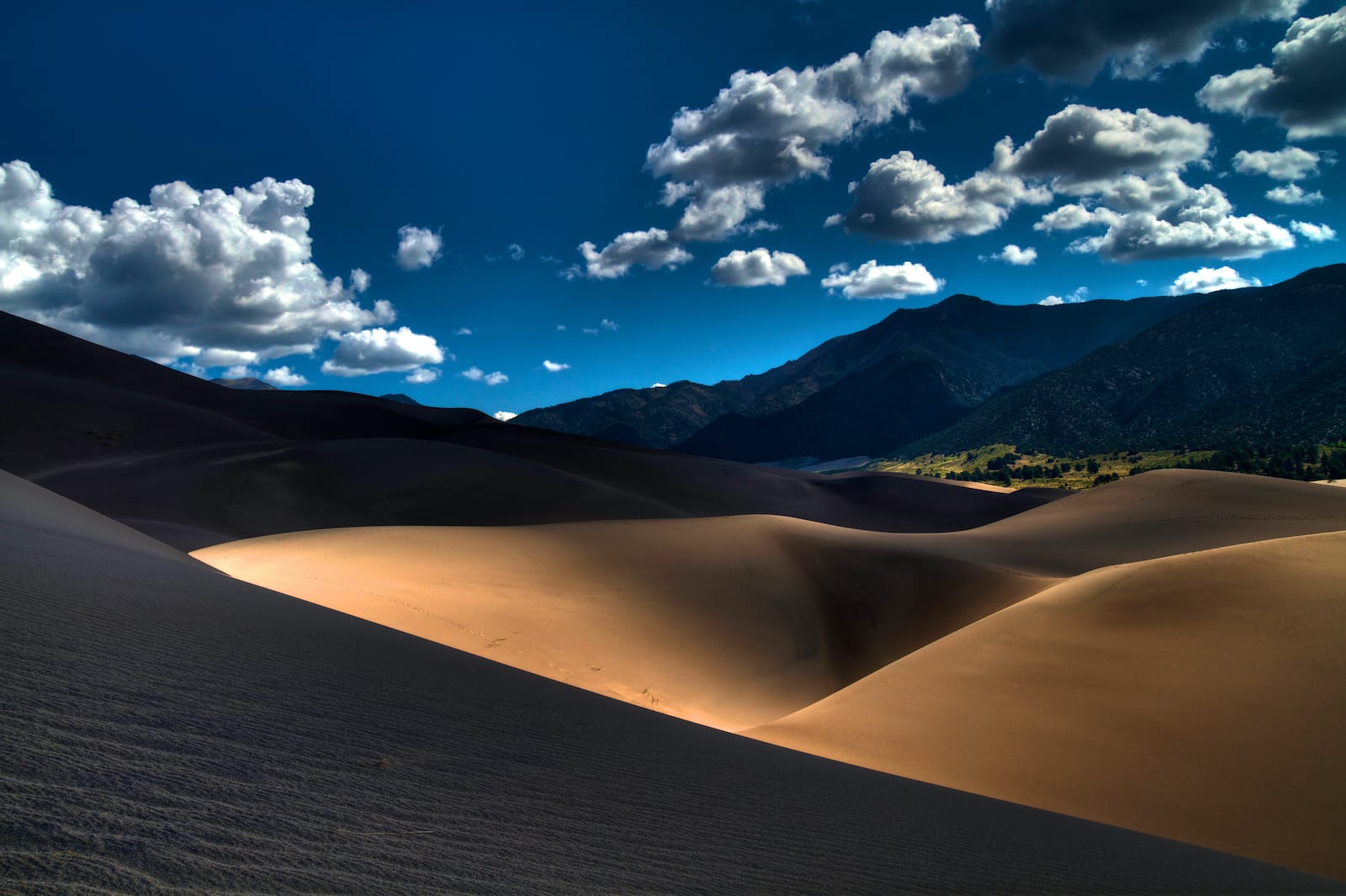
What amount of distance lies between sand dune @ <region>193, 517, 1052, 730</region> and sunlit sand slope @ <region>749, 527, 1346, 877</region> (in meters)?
3.96

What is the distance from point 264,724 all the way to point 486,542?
19.6m

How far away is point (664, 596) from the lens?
65.5ft

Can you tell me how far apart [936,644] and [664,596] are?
305 inches

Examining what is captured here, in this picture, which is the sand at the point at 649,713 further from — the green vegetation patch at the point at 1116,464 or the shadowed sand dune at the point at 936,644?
the green vegetation patch at the point at 1116,464

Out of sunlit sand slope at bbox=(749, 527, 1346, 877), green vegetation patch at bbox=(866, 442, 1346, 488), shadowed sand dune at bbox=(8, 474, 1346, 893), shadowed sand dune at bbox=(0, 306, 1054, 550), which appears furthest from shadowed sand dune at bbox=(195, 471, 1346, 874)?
green vegetation patch at bbox=(866, 442, 1346, 488)

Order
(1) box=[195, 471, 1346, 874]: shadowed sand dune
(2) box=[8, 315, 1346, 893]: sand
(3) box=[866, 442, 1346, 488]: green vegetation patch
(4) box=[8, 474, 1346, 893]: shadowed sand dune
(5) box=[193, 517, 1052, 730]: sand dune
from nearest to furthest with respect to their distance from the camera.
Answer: (4) box=[8, 474, 1346, 893]: shadowed sand dune → (2) box=[8, 315, 1346, 893]: sand → (1) box=[195, 471, 1346, 874]: shadowed sand dune → (5) box=[193, 517, 1052, 730]: sand dune → (3) box=[866, 442, 1346, 488]: green vegetation patch

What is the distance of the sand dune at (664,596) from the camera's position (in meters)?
14.5

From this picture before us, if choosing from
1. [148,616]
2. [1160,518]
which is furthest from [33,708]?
[1160,518]

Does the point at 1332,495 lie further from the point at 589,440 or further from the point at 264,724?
the point at 589,440

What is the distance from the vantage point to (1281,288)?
613 feet

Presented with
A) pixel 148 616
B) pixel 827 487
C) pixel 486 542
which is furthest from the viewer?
pixel 827 487

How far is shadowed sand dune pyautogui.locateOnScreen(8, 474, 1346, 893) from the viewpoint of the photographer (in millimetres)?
2215

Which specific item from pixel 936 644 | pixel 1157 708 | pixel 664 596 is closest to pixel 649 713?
pixel 1157 708

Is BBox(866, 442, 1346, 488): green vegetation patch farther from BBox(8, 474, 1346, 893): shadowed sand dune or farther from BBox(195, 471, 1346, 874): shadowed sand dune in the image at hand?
BBox(8, 474, 1346, 893): shadowed sand dune
